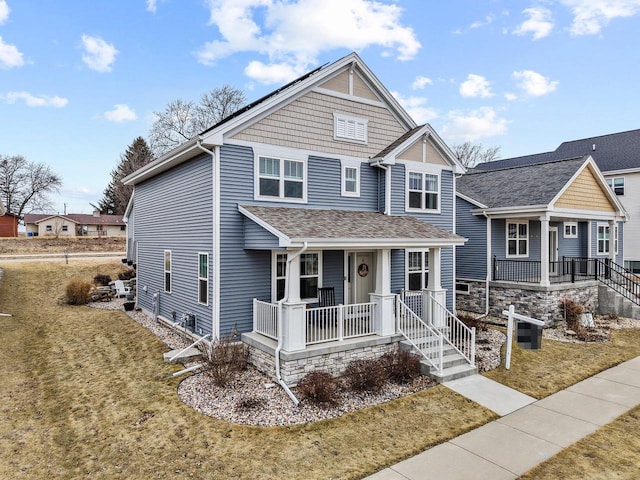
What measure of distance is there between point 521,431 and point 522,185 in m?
12.4

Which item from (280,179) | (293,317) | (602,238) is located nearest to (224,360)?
(293,317)

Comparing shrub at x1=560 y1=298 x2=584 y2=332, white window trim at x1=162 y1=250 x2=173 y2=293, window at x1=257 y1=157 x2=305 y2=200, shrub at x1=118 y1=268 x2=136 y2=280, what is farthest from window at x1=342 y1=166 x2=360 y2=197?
shrub at x1=118 y1=268 x2=136 y2=280

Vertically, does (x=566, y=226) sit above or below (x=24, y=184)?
below

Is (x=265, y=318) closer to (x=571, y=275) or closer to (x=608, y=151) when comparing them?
(x=571, y=275)

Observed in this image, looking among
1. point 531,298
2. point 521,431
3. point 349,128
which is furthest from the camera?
point 531,298

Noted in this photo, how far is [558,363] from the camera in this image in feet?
34.7

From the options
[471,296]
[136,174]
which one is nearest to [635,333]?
[471,296]

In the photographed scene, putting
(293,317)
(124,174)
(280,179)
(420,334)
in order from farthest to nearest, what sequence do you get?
(124,174), (280,179), (420,334), (293,317)

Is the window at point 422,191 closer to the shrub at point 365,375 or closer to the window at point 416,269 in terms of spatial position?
the window at point 416,269

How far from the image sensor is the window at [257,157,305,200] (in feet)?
34.8

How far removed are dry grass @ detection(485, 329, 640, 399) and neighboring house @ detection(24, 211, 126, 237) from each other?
58.8 metres

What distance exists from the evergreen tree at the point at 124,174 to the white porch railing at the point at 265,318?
40.2 metres

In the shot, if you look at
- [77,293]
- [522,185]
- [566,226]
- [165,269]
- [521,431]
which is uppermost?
[522,185]

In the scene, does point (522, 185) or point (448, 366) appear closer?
point (448, 366)
